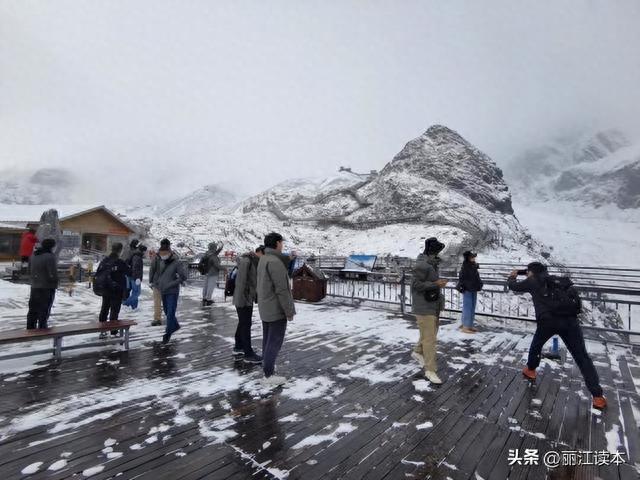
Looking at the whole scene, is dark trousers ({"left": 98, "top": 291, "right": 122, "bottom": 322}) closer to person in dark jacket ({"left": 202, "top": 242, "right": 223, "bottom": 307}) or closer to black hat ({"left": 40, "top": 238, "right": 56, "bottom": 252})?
black hat ({"left": 40, "top": 238, "right": 56, "bottom": 252})

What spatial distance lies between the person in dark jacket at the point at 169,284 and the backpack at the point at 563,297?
6.68m

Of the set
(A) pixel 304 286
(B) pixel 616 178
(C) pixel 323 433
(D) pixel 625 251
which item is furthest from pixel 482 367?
(B) pixel 616 178

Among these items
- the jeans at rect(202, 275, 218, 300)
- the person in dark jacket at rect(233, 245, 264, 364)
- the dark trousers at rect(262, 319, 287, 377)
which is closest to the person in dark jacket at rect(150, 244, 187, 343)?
the person in dark jacket at rect(233, 245, 264, 364)

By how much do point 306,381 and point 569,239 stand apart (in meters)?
87.5

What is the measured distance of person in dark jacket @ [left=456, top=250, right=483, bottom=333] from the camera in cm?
835

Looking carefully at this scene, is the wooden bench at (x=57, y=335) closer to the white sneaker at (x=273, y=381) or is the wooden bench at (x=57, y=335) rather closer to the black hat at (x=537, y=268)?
the white sneaker at (x=273, y=381)

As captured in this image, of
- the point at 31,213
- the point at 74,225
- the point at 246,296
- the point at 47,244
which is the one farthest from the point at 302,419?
the point at 31,213

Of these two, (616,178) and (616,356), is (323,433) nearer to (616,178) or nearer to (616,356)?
(616,356)

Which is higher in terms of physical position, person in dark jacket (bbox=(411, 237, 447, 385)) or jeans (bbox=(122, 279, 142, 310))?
person in dark jacket (bbox=(411, 237, 447, 385))

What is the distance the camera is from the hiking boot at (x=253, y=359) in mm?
5835

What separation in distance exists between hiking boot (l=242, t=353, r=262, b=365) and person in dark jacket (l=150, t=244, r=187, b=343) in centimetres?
197

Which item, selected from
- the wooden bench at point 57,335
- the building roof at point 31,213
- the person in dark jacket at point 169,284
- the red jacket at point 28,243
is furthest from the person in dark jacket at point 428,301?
the building roof at point 31,213

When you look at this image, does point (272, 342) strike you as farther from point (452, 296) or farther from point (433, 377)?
point (452, 296)

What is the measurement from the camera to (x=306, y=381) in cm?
503
